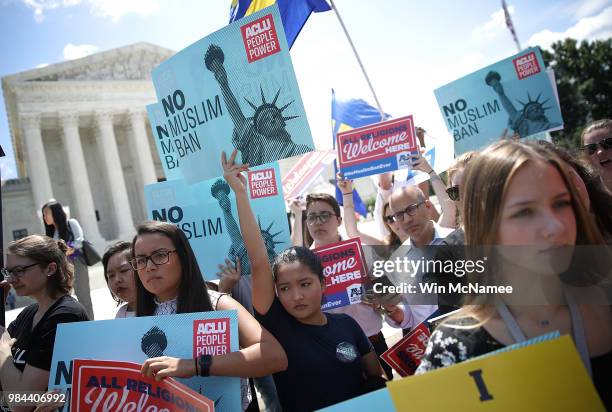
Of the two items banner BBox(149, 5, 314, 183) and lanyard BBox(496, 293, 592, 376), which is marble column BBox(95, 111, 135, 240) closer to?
banner BBox(149, 5, 314, 183)

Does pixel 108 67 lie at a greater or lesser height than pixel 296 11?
greater

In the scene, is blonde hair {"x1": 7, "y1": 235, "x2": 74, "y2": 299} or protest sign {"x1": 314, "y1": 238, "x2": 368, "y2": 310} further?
protest sign {"x1": 314, "y1": 238, "x2": 368, "y2": 310}

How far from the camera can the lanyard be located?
1188 mm

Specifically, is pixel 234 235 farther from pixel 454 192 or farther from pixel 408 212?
pixel 454 192

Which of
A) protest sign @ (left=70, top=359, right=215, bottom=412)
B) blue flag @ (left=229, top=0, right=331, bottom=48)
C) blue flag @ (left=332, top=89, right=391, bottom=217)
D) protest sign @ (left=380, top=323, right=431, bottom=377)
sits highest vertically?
blue flag @ (left=229, top=0, right=331, bottom=48)

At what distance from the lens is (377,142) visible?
4520 millimetres

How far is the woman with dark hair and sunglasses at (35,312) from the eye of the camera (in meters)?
2.35

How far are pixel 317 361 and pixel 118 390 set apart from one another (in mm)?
941

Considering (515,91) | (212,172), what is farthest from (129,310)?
(515,91)

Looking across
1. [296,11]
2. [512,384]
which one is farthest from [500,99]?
[512,384]

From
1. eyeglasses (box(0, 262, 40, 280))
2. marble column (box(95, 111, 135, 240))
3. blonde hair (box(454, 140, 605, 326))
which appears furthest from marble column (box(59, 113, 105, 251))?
blonde hair (box(454, 140, 605, 326))

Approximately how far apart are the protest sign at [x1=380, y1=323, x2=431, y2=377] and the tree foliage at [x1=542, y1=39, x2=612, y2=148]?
43.6 m

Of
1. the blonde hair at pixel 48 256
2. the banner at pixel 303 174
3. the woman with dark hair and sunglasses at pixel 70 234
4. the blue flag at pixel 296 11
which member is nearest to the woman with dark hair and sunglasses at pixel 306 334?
the blonde hair at pixel 48 256

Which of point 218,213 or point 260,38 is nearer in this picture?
point 260,38
